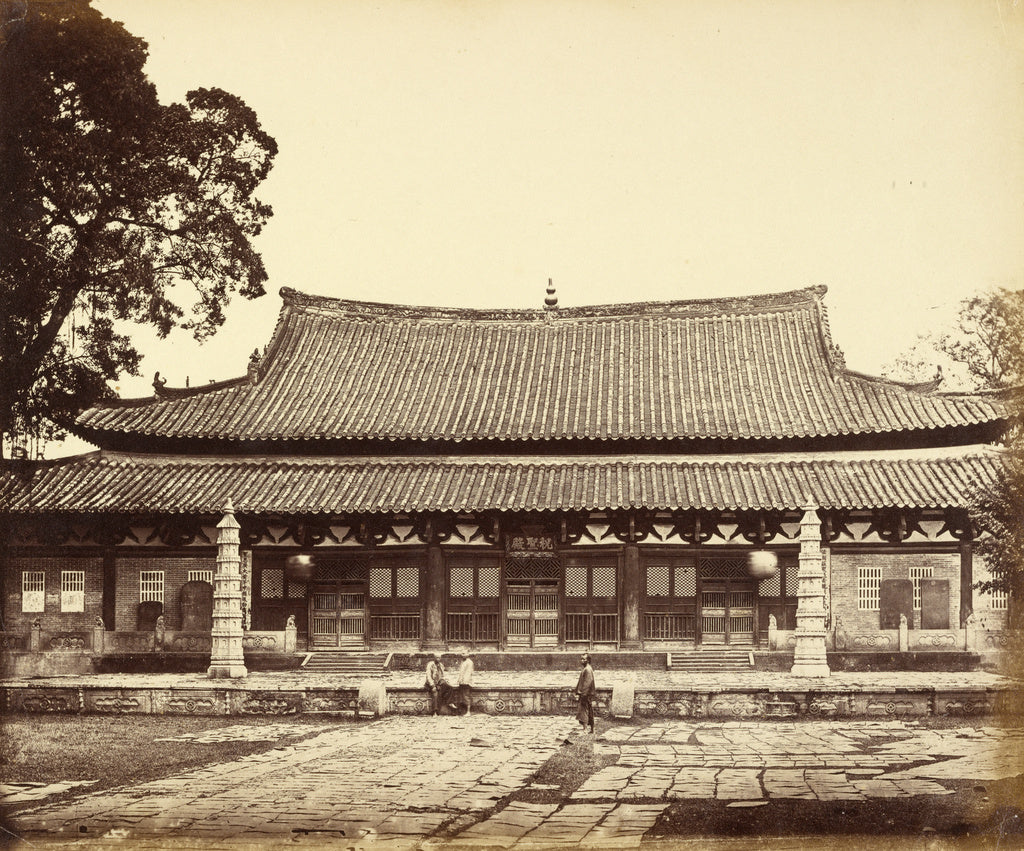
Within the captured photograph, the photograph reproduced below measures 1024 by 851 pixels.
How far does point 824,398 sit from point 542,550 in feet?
25.0

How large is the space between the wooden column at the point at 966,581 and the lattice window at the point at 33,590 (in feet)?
65.9

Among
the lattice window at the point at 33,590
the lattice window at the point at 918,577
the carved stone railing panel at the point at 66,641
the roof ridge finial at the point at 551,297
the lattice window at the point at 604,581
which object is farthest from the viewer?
the roof ridge finial at the point at 551,297

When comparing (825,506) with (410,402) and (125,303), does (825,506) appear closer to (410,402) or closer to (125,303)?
(410,402)

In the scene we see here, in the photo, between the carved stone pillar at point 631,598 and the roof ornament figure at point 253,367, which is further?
the roof ornament figure at point 253,367

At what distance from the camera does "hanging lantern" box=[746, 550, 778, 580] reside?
25141mm

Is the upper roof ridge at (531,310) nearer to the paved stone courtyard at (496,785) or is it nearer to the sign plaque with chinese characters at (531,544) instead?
the sign plaque with chinese characters at (531,544)

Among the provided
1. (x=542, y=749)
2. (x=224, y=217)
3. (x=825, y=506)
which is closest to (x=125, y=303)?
(x=224, y=217)

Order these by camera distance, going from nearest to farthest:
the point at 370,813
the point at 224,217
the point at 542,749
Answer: the point at 370,813 → the point at 542,749 → the point at 224,217

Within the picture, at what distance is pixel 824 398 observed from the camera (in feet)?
88.1

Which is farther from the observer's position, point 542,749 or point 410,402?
point 410,402

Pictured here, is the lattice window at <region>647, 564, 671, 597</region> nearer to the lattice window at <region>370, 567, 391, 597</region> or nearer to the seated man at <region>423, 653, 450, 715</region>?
the lattice window at <region>370, 567, 391, 597</region>

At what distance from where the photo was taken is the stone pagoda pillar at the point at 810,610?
782 inches

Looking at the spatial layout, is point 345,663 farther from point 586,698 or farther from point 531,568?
point 586,698

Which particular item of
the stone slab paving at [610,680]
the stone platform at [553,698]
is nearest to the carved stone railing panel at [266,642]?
the stone slab paving at [610,680]
